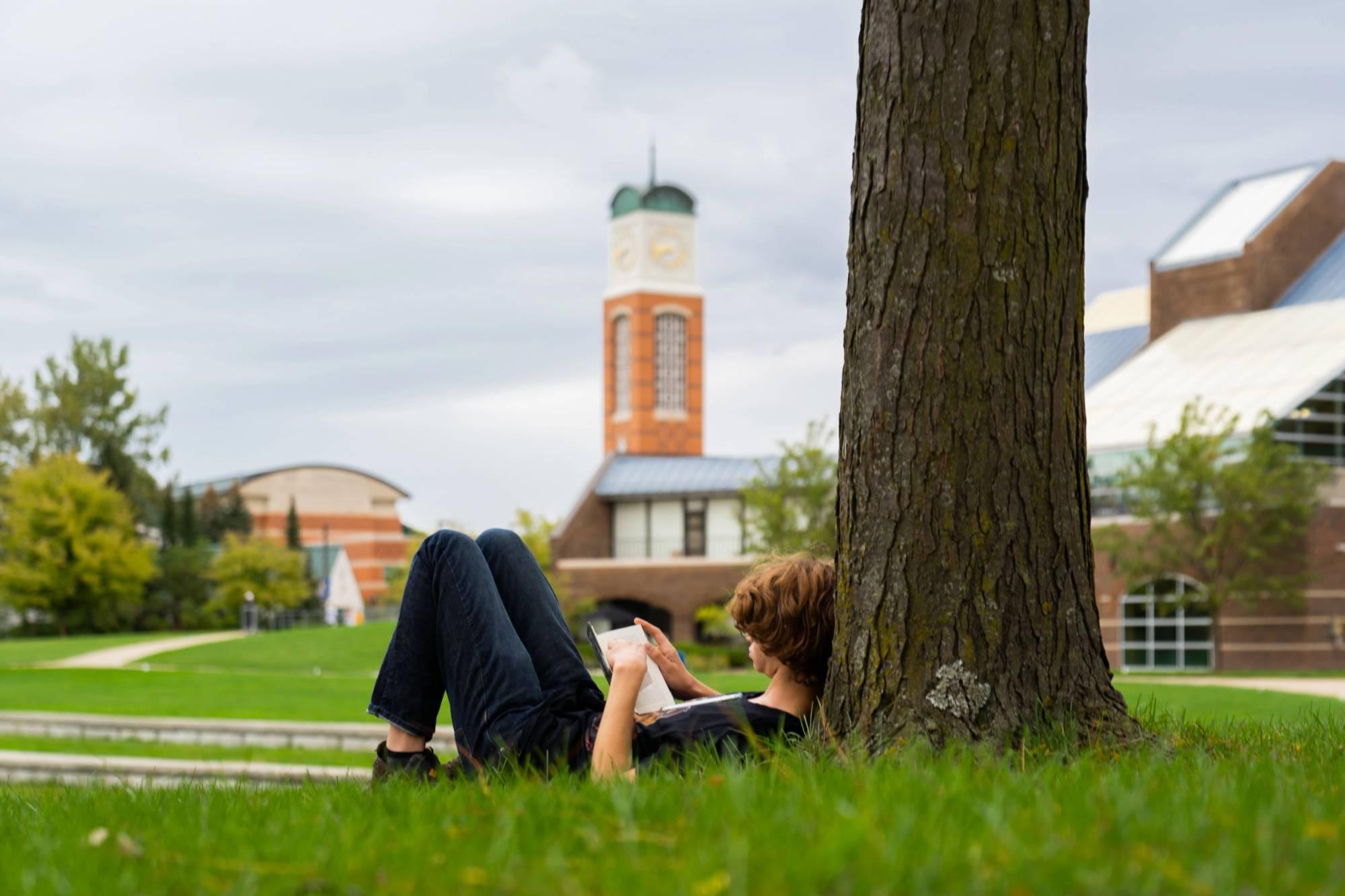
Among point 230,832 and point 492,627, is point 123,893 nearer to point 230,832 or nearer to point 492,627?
point 230,832

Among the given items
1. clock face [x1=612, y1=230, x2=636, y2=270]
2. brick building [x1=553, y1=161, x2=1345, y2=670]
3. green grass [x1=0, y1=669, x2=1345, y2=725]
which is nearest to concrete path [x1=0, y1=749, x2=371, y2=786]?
green grass [x1=0, y1=669, x2=1345, y2=725]

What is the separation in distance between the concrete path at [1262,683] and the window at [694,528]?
75.8 feet

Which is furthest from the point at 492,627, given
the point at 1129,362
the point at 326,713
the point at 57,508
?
the point at 57,508

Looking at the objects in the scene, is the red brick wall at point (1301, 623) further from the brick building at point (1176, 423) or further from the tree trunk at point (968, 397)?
the tree trunk at point (968, 397)

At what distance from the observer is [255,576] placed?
172ft

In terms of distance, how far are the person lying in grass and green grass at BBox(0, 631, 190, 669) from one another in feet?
76.4

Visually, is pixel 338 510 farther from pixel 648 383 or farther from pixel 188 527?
pixel 648 383

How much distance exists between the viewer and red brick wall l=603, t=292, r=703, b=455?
79062 millimetres

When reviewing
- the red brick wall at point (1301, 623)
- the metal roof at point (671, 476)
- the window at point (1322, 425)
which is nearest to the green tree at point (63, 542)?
the metal roof at point (671, 476)

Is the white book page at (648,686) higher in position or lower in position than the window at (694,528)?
lower

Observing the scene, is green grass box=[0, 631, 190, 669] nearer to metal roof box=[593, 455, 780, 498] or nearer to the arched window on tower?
metal roof box=[593, 455, 780, 498]

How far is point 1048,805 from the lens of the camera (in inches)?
103

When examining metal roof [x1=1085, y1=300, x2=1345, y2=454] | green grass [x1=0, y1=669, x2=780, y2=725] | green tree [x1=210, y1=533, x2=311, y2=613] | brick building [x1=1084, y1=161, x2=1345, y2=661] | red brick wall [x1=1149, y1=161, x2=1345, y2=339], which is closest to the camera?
green grass [x1=0, y1=669, x2=780, y2=725]

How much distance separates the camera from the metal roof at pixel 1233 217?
40.6 m
